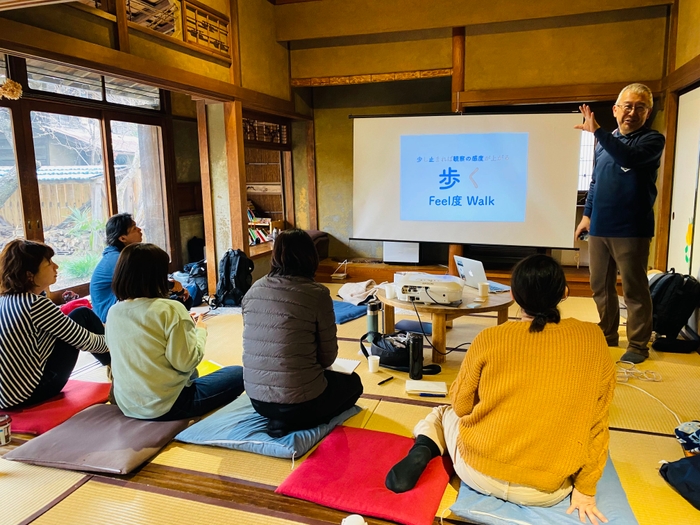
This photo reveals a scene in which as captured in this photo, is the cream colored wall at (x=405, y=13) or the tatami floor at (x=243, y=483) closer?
the tatami floor at (x=243, y=483)

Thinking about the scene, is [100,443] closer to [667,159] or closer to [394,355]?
[394,355]

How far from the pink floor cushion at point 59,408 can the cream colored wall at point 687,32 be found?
182 inches

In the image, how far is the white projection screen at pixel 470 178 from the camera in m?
4.45

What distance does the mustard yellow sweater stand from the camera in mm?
1475

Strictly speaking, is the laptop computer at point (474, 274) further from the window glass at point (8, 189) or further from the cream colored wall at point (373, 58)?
the window glass at point (8, 189)

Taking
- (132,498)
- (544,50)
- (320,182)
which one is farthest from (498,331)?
(320,182)

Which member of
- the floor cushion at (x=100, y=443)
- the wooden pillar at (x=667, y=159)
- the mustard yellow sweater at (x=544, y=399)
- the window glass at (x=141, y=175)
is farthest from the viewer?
the window glass at (x=141, y=175)

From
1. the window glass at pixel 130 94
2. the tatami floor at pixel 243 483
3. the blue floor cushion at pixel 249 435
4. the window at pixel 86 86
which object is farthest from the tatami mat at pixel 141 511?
the window glass at pixel 130 94

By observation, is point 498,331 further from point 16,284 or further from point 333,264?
point 333,264

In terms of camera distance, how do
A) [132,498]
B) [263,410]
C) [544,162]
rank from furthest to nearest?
1. [544,162]
2. [263,410]
3. [132,498]

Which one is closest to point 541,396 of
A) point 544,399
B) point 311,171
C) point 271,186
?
point 544,399

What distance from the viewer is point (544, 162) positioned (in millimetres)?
4457

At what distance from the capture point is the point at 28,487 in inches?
75.7

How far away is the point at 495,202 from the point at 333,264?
2.02 meters
